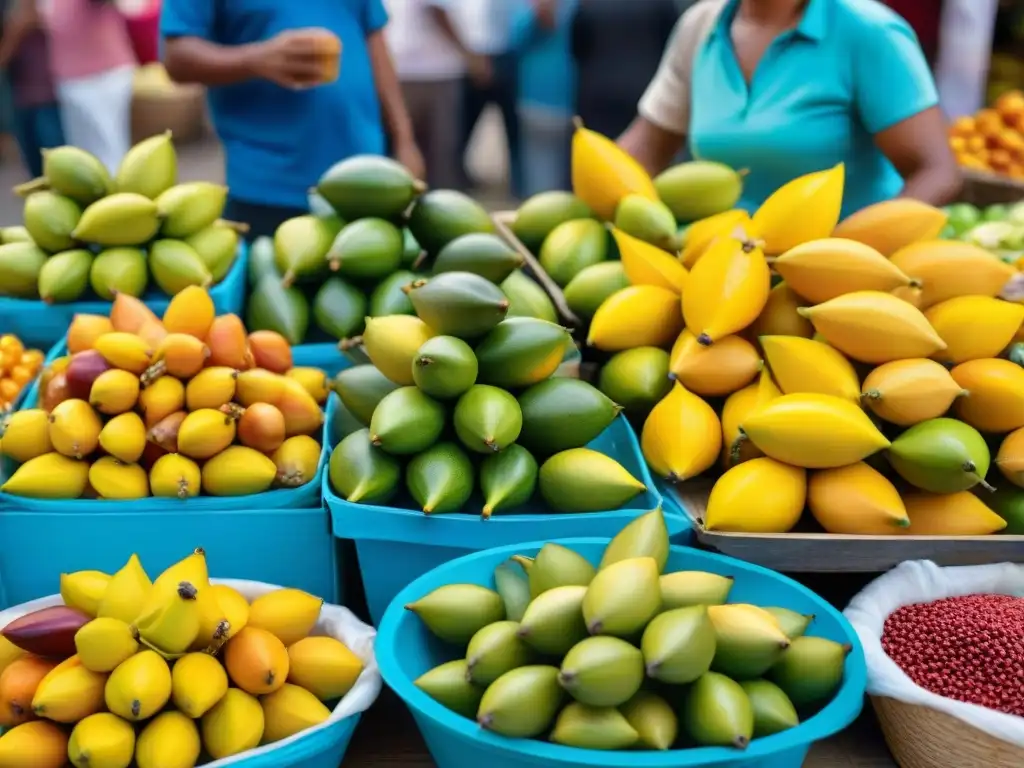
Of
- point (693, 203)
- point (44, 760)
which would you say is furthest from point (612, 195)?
point (44, 760)

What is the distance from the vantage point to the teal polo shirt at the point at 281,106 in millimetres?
2363

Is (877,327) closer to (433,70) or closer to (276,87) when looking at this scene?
(276,87)

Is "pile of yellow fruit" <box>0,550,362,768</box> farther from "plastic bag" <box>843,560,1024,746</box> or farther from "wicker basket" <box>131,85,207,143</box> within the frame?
"wicker basket" <box>131,85,207,143</box>

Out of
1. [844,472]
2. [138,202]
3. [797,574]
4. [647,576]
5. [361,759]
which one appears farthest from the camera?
[138,202]

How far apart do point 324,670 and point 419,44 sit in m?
4.14

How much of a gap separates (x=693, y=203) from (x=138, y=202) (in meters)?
1.00

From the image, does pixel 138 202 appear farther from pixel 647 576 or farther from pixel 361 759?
pixel 647 576

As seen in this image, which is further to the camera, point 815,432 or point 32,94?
point 32,94

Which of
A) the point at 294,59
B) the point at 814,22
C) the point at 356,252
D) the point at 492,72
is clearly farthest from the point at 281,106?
the point at 492,72

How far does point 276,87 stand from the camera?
94.8 inches

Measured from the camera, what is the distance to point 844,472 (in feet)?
4.12

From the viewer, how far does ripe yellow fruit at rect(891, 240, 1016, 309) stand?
140 centimetres

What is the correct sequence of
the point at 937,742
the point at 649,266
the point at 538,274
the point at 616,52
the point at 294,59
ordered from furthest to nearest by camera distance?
the point at 616,52 < the point at 294,59 < the point at 538,274 < the point at 649,266 < the point at 937,742

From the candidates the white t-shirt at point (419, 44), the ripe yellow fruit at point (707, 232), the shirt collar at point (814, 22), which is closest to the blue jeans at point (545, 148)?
the white t-shirt at point (419, 44)
